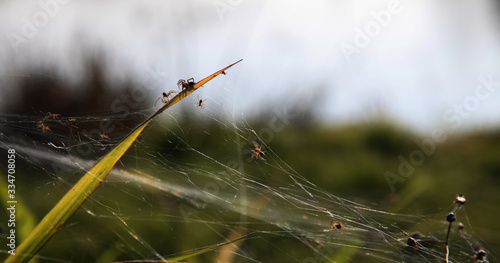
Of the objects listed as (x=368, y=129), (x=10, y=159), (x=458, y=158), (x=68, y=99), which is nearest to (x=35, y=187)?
(x=10, y=159)

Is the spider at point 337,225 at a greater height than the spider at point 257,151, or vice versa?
the spider at point 257,151

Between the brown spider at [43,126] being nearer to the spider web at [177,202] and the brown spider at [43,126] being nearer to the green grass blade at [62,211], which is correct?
the spider web at [177,202]

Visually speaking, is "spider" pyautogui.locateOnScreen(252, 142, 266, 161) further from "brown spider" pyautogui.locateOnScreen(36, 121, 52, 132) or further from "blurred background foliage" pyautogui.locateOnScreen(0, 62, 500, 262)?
"brown spider" pyautogui.locateOnScreen(36, 121, 52, 132)

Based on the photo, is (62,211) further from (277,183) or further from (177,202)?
(277,183)

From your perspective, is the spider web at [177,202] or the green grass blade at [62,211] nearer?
the green grass blade at [62,211]

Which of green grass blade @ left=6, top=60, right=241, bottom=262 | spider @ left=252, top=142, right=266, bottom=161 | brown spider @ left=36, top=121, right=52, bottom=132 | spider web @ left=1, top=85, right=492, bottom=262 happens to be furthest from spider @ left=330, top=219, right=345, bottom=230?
brown spider @ left=36, top=121, right=52, bottom=132

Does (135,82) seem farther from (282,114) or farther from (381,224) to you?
(381,224)

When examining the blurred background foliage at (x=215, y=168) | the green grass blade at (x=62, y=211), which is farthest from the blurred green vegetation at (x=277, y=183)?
the green grass blade at (x=62, y=211)

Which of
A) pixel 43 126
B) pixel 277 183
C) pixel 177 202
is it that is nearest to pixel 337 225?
pixel 277 183
